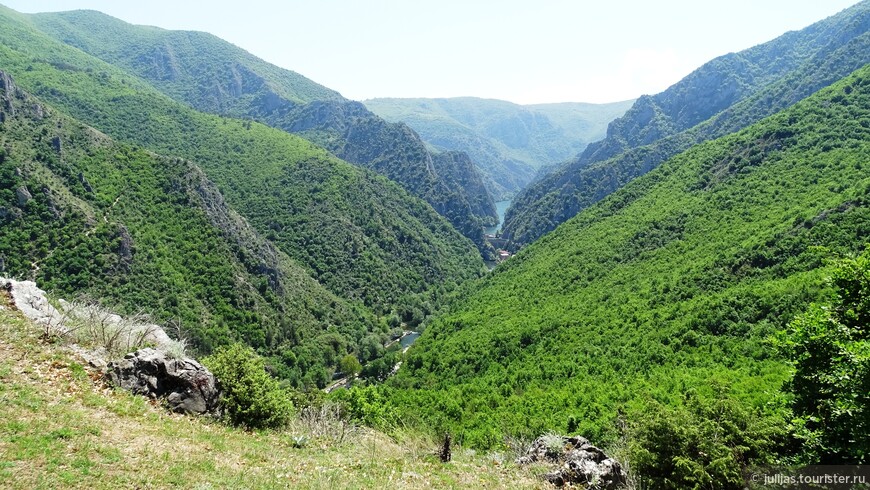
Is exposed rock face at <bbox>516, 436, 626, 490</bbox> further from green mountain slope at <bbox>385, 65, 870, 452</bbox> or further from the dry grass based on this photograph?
green mountain slope at <bbox>385, 65, 870, 452</bbox>

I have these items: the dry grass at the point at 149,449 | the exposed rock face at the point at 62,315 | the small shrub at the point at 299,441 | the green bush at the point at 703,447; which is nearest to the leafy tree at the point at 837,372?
the green bush at the point at 703,447

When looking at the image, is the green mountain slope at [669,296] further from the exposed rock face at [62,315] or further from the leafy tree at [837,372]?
the exposed rock face at [62,315]

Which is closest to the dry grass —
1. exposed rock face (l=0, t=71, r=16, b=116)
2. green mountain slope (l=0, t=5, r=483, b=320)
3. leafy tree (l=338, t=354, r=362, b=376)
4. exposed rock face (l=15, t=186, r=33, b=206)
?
leafy tree (l=338, t=354, r=362, b=376)

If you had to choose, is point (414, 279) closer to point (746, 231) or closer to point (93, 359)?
point (746, 231)

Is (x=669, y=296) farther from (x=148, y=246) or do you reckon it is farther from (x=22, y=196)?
(x=22, y=196)

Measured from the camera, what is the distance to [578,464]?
16.9 meters

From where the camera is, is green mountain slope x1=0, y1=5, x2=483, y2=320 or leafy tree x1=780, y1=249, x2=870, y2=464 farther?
green mountain slope x1=0, y1=5, x2=483, y2=320

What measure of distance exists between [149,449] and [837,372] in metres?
20.5

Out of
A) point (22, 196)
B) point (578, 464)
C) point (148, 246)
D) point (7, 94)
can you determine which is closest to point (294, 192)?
point (148, 246)

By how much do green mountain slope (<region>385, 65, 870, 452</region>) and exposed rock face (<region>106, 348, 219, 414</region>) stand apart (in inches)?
625

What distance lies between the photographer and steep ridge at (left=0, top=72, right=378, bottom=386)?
7819 centimetres

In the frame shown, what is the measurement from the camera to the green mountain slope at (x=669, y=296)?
38938 mm

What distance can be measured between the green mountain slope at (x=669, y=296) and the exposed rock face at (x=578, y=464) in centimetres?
430

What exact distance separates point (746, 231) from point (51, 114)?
467 feet
